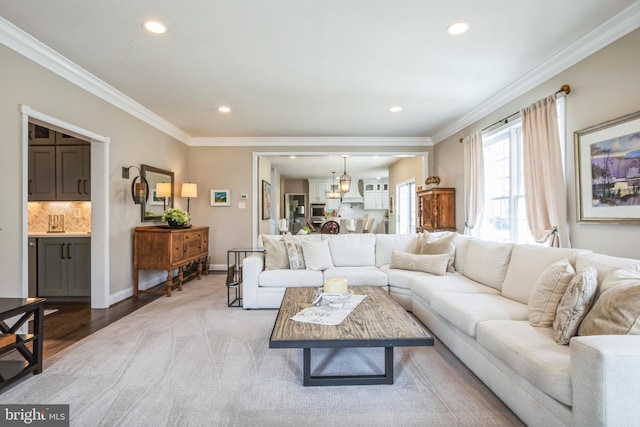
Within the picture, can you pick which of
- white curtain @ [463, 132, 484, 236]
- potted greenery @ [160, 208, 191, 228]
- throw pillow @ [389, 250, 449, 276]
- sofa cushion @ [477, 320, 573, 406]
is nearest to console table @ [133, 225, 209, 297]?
potted greenery @ [160, 208, 191, 228]

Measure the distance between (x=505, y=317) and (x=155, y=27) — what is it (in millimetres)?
3372

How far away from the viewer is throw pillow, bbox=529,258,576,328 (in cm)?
187

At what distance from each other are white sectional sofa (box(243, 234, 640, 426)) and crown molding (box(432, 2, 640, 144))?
68.9 inches

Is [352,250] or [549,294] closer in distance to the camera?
[549,294]

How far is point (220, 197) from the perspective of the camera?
6.02 metres

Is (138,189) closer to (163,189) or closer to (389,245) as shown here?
(163,189)

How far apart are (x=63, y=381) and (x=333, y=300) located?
1886 mm

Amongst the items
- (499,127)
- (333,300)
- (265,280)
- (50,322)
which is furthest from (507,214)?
(50,322)

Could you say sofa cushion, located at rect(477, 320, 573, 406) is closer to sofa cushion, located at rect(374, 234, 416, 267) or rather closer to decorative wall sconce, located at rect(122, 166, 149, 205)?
sofa cushion, located at rect(374, 234, 416, 267)

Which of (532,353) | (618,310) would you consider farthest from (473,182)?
(532,353)

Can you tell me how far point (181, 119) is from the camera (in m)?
4.84

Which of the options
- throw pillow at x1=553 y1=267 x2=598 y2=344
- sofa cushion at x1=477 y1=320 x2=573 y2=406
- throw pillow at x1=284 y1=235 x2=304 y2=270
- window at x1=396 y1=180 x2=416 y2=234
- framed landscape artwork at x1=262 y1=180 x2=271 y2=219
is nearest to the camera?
sofa cushion at x1=477 y1=320 x2=573 y2=406

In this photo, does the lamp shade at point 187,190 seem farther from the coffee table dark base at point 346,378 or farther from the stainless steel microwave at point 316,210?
the stainless steel microwave at point 316,210

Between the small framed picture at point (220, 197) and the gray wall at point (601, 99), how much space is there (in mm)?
5037
